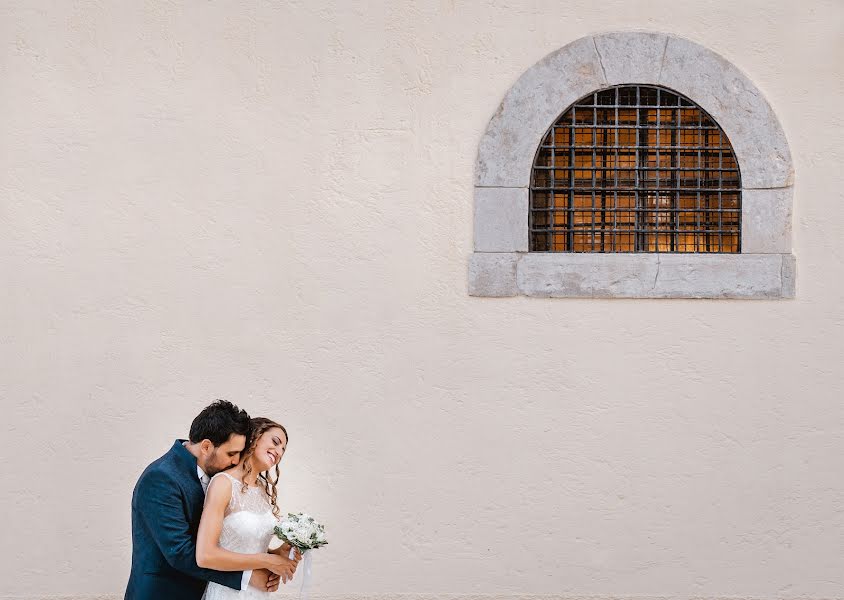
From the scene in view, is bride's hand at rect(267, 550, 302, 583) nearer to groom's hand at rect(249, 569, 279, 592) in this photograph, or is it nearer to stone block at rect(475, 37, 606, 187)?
groom's hand at rect(249, 569, 279, 592)

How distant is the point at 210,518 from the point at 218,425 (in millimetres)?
336

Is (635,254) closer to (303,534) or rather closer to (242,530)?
(303,534)

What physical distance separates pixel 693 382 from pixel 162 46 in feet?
10.3

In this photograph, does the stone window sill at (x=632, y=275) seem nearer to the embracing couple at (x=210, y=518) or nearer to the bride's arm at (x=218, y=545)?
the embracing couple at (x=210, y=518)

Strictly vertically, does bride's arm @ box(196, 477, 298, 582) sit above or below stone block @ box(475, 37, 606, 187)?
below

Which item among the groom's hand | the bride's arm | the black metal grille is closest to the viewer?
the bride's arm

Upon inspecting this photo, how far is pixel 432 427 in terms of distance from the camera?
4992 mm

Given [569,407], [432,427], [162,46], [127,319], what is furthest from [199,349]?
[569,407]

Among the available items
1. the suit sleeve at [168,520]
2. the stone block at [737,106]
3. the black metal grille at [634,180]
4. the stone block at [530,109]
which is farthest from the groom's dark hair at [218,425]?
the stone block at [737,106]

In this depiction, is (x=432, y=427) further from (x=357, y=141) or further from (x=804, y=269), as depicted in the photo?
(x=804, y=269)

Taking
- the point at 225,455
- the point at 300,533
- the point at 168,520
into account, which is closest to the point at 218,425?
the point at 225,455

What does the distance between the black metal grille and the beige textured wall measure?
35cm

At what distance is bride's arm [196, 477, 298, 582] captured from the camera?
3.54 m

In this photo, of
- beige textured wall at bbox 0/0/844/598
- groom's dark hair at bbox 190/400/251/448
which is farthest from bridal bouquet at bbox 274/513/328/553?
beige textured wall at bbox 0/0/844/598
